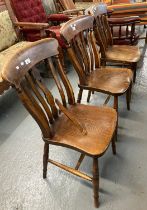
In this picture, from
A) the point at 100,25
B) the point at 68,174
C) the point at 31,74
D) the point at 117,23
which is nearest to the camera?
the point at 31,74

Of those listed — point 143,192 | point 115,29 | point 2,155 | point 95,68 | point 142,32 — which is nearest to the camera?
point 143,192

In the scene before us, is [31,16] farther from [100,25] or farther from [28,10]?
[100,25]

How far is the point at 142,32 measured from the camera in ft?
14.5

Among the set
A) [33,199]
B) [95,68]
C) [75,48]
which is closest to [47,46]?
[75,48]

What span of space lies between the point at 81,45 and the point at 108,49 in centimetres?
76

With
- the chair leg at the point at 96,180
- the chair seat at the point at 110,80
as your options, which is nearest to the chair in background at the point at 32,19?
the chair seat at the point at 110,80

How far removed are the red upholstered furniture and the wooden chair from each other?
69 centimetres

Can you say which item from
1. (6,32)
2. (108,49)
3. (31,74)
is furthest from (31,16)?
(31,74)

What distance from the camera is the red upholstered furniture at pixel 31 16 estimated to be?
2.95m

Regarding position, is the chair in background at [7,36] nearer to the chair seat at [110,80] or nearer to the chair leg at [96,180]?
the chair seat at [110,80]

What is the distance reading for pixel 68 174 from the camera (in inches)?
65.4

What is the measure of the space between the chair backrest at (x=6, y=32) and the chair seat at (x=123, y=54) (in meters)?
1.30

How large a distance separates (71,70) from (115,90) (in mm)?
1738

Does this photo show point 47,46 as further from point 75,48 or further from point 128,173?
point 128,173
